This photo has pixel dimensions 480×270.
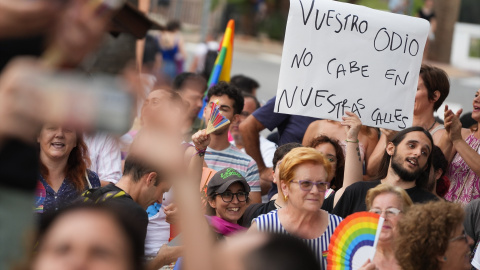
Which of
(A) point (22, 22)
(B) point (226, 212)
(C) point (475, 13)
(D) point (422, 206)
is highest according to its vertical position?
(C) point (475, 13)

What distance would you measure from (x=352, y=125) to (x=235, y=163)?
102 cm

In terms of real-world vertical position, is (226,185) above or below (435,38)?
below

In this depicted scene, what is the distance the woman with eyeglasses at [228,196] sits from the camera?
5.33m

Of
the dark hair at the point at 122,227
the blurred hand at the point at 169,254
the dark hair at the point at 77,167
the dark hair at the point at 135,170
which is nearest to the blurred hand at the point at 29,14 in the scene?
the dark hair at the point at 122,227

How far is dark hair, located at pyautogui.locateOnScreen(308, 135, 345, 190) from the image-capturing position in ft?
19.5

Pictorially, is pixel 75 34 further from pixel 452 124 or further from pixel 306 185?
pixel 452 124

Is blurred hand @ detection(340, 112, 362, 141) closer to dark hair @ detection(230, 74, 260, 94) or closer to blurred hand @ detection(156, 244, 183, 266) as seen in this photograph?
blurred hand @ detection(156, 244, 183, 266)

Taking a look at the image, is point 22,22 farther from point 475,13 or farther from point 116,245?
point 475,13

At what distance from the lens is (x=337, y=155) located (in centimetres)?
598

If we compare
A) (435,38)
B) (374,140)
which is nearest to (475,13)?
(435,38)

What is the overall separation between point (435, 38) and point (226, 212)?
23.1 meters

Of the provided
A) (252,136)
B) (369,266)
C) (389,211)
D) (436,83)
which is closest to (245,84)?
(252,136)

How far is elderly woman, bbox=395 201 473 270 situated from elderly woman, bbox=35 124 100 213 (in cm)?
195

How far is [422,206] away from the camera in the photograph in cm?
393
